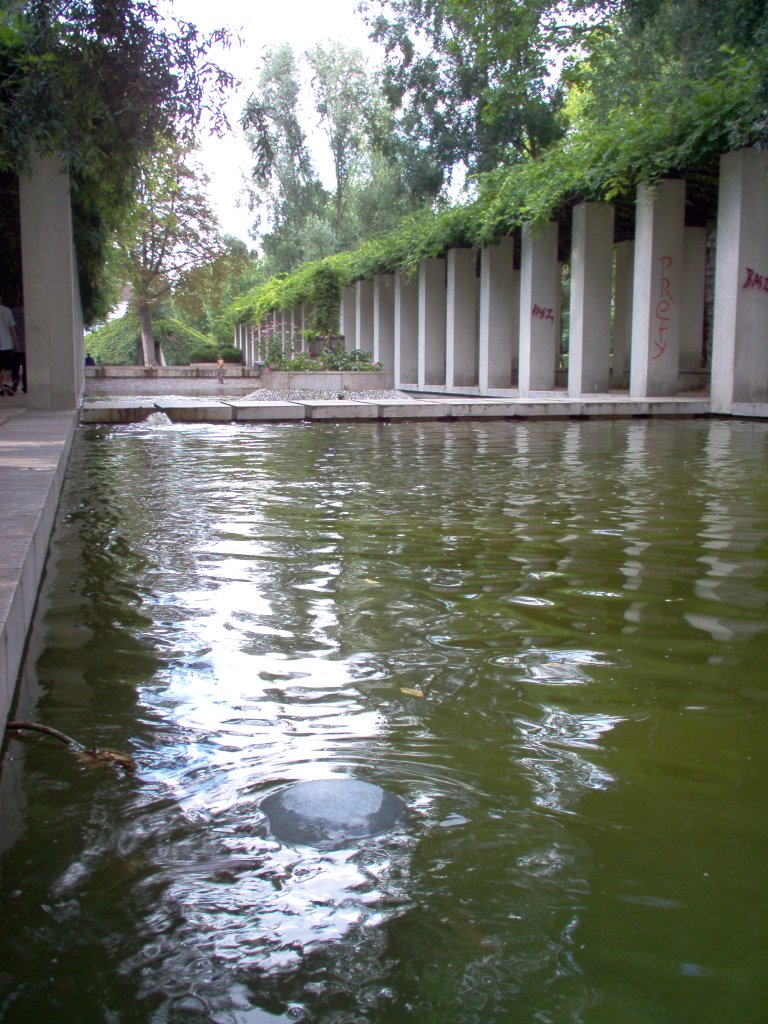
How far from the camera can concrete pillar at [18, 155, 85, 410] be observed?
13320 millimetres

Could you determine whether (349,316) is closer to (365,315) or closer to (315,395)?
(365,315)

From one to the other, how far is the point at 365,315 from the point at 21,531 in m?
36.1

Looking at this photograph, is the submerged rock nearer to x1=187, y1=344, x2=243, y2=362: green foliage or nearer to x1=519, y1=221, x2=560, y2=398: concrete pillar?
x1=519, y1=221, x2=560, y2=398: concrete pillar

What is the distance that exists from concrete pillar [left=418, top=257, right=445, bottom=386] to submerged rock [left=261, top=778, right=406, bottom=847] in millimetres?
29385

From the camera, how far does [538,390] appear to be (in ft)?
78.6

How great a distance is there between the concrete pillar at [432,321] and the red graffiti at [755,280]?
15.6 metres

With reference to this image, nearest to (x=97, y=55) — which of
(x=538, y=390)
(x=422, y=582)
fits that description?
(x=422, y=582)

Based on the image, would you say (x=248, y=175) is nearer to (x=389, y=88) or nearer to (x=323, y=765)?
(x=389, y=88)

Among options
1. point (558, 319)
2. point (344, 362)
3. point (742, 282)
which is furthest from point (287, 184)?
point (742, 282)

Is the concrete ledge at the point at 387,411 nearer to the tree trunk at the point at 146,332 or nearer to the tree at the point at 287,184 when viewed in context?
the tree trunk at the point at 146,332

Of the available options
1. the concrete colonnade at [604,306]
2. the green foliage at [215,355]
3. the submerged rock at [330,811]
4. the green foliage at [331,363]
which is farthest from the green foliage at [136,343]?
the submerged rock at [330,811]

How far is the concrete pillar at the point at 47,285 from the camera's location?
1332cm

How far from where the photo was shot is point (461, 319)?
29.1m

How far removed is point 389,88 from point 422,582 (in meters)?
34.2
